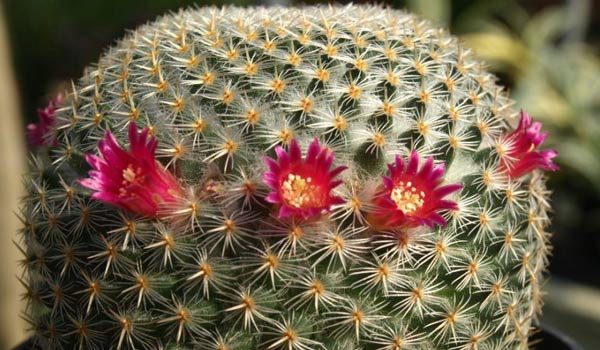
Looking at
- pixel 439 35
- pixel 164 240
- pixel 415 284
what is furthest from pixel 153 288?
pixel 439 35

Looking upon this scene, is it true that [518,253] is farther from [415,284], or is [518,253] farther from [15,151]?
[15,151]

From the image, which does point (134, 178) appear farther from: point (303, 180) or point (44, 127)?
point (44, 127)

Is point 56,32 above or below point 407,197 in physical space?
below

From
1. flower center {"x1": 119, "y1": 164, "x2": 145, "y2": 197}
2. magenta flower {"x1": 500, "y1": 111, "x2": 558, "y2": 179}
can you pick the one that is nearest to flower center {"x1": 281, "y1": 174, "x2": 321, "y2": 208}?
flower center {"x1": 119, "y1": 164, "x2": 145, "y2": 197}

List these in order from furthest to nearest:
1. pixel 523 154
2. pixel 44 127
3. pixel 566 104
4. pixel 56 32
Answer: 1. pixel 56 32
2. pixel 566 104
3. pixel 44 127
4. pixel 523 154

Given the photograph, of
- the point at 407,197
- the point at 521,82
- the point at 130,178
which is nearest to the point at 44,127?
the point at 130,178

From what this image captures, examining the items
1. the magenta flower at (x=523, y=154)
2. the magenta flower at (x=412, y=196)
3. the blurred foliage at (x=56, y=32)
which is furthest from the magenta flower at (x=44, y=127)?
the blurred foliage at (x=56, y=32)

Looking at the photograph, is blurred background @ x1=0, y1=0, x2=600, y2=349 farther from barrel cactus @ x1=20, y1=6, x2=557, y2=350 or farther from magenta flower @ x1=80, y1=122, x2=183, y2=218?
magenta flower @ x1=80, y1=122, x2=183, y2=218
